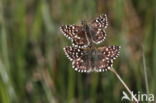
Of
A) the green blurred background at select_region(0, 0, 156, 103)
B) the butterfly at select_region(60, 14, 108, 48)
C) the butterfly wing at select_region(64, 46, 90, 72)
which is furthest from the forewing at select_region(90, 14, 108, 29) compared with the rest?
the green blurred background at select_region(0, 0, 156, 103)

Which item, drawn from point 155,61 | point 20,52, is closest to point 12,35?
point 20,52

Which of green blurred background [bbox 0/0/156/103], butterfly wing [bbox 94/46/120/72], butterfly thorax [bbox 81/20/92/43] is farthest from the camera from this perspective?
green blurred background [bbox 0/0/156/103]

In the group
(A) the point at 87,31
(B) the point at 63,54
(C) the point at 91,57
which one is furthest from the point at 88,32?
(B) the point at 63,54

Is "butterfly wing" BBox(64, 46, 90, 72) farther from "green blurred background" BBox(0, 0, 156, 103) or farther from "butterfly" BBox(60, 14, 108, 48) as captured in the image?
"green blurred background" BBox(0, 0, 156, 103)

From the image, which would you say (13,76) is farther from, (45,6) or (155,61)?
(155,61)

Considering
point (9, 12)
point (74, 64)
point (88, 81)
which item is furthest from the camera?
point (9, 12)

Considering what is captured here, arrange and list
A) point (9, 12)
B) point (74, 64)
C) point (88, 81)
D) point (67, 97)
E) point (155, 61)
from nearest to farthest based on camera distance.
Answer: point (74, 64) < point (155, 61) < point (67, 97) < point (88, 81) < point (9, 12)

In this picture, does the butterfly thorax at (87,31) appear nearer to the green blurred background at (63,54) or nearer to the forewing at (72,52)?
the forewing at (72,52)
